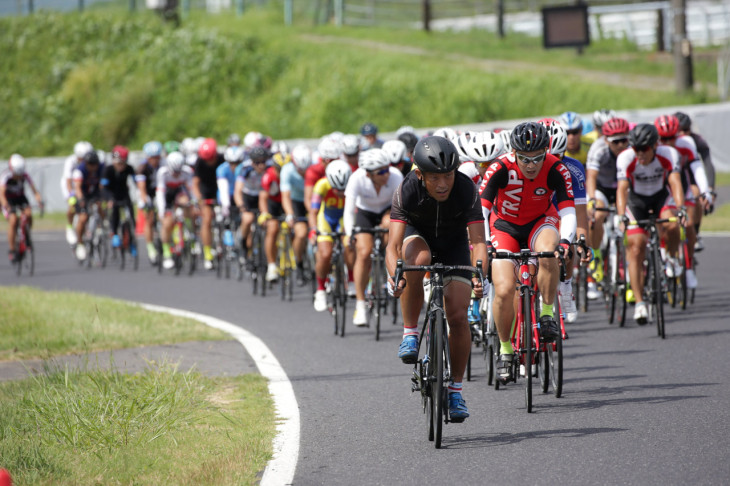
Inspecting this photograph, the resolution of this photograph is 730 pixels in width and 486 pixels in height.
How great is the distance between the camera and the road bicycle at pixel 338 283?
40.3ft

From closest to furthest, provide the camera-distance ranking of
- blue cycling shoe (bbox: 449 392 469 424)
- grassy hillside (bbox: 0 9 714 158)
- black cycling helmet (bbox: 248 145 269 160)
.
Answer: blue cycling shoe (bbox: 449 392 469 424) → black cycling helmet (bbox: 248 145 269 160) → grassy hillside (bbox: 0 9 714 158)

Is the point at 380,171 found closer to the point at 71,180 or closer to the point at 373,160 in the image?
the point at 373,160

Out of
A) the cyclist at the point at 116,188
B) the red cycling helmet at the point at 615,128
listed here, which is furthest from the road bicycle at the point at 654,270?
the cyclist at the point at 116,188

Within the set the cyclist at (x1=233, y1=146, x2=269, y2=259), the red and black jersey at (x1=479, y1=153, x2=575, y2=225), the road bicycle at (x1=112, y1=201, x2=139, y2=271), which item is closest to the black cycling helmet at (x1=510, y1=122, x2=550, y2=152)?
the red and black jersey at (x1=479, y1=153, x2=575, y2=225)

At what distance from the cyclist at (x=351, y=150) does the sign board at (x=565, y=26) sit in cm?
2354

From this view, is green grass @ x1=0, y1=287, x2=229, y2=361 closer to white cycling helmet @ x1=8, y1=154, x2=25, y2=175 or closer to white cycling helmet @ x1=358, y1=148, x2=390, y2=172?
white cycling helmet @ x1=358, y1=148, x2=390, y2=172

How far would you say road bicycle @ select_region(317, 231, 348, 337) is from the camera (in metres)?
12.3

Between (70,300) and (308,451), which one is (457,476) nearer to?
(308,451)

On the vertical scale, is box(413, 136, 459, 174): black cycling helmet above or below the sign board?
below

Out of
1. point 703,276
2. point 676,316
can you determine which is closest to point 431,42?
point 703,276

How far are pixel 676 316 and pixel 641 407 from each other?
4.74 meters

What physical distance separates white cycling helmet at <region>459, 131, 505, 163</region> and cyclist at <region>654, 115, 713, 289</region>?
3690 millimetres

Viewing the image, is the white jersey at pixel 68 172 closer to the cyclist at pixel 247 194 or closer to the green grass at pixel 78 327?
the cyclist at pixel 247 194

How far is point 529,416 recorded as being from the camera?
7.79 m
